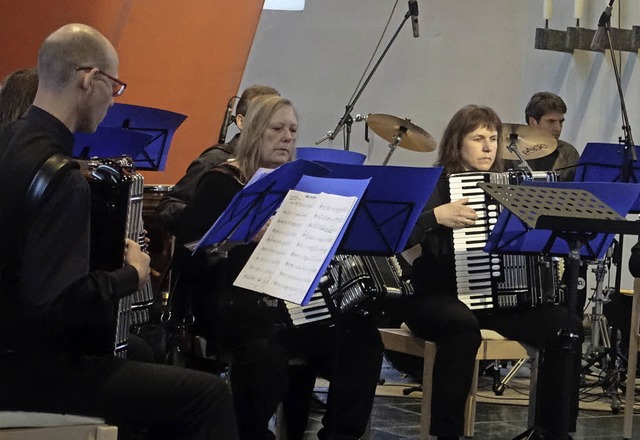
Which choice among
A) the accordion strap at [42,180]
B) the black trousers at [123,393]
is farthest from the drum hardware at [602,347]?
the accordion strap at [42,180]

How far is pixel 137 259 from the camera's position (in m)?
2.58

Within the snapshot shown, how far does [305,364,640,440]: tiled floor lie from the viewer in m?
4.66

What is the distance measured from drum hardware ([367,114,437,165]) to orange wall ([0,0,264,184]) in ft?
2.99

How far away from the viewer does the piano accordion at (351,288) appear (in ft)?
12.0

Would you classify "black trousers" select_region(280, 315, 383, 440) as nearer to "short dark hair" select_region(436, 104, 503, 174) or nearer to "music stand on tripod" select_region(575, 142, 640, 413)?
"short dark hair" select_region(436, 104, 503, 174)

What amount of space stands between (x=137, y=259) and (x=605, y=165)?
9.69ft

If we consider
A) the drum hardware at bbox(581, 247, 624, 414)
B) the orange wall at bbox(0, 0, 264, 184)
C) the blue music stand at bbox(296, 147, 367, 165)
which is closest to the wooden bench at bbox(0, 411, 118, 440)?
the blue music stand at bbox(296, 147, 367, 165)

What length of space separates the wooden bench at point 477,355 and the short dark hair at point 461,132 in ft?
2.42

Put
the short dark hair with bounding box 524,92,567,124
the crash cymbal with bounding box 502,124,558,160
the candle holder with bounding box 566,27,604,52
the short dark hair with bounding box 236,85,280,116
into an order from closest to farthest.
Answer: the short dark hair with bounding box 236,85,280,116 → the crash cymbal with bounding box 502,124,558,160 → the short dark hair with bounding box 524,92,567,124 → the candle holder with bounding box 566,27,604,52

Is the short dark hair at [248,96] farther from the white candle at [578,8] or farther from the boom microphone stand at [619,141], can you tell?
the white candle at [578,8]

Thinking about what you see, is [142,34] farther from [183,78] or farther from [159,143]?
[159,143]

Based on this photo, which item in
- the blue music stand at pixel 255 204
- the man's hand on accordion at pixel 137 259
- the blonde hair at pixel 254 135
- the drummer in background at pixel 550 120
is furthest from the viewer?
the drummer in background at pixel 550 120

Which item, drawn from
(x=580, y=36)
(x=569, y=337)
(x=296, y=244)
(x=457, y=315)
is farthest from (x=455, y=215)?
(x=580, y=36)

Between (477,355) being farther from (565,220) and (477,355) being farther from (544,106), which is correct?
(544,106)
